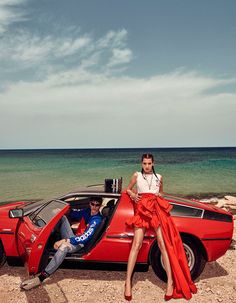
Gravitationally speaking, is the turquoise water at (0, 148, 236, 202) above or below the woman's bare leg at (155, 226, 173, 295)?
below

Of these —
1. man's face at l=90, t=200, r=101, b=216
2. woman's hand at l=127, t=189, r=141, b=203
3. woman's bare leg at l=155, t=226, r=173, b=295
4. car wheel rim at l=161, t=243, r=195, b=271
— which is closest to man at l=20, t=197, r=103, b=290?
man's face at l=90, t=200, r=101, b=216

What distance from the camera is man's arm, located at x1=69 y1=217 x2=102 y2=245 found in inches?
201

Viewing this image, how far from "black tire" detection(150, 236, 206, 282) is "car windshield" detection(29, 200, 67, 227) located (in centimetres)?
169

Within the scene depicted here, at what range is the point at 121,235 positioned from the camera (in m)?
5.05

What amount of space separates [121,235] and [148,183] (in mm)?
940

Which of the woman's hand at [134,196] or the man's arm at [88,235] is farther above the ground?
the woman's hand at [134,196]

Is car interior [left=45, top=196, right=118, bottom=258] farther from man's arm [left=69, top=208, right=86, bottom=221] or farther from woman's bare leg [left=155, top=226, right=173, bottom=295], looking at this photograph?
woman's bare leg [left=155, top=226, right=173, bottom=295]

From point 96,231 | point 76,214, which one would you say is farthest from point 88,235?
point 76,214

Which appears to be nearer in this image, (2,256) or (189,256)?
(189,256)

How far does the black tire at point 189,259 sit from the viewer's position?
512cm

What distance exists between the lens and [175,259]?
4.81 meters

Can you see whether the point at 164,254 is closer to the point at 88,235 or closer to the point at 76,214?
the point at 88,235

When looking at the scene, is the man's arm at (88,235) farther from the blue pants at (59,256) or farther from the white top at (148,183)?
the white top at (148,183)

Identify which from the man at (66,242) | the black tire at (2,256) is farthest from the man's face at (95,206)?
the black tire at (2,256)
